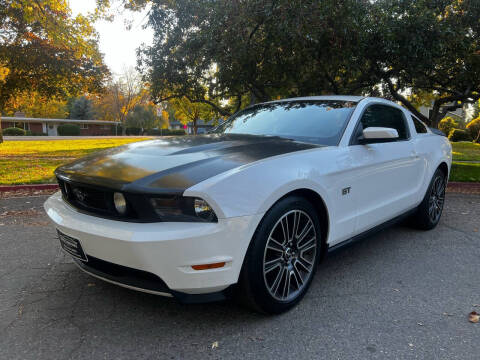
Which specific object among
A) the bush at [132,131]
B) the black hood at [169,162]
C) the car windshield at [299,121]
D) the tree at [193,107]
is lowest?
the bush at [132,131]

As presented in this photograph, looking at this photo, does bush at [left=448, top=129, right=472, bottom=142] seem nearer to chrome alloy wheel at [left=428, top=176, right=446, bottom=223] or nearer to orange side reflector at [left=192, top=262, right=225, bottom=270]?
chrome alloy wheel at [left=428, top=176, right=446, bottom=223]

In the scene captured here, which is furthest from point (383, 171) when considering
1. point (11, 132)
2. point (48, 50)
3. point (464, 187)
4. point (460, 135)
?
point (11, 132)

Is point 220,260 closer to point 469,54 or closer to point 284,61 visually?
point 284,61

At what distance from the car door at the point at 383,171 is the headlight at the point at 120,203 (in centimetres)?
177

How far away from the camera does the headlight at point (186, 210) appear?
2.06 meters

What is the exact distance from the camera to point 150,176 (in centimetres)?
222

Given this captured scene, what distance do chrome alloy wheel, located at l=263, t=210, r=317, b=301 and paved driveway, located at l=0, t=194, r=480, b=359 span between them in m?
0.19

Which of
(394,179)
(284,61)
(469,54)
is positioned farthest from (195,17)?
(394,179)

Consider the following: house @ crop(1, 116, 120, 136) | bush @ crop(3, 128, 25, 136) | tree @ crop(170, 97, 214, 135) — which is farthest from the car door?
house @ crop(1, 116, 120, 136)

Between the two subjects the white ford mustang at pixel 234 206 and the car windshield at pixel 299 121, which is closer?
the white ford mustang at pixel 234 206

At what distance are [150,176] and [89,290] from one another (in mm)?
1303

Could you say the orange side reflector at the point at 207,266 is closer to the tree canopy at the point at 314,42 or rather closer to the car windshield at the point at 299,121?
the car windshield at the point at 299,121

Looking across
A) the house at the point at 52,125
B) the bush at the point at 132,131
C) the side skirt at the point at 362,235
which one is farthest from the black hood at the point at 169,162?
the bush at the point at 132,131

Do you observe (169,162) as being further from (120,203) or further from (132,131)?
(132,131)
